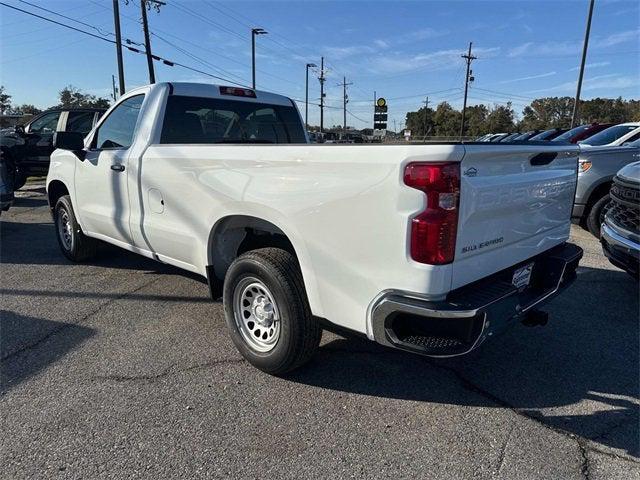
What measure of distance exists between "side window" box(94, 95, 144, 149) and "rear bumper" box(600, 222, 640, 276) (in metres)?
4.57

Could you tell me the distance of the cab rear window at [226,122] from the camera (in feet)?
13.8

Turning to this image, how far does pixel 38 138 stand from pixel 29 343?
9.96 meters

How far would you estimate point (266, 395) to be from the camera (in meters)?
2.96

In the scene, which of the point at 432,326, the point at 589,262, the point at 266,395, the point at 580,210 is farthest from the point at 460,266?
the point at 580,210

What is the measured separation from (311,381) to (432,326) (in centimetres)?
107

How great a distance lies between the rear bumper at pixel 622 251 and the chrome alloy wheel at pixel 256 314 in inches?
127

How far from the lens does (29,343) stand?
3654 millimetres

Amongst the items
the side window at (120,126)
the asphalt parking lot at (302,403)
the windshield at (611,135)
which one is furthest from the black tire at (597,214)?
the side window at (120,126)

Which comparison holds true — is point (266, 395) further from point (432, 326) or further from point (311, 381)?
point (432, 326)

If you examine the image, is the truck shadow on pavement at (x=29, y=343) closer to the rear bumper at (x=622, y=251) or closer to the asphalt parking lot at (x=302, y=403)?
the asphalt parking lot at (x=302, y=403)

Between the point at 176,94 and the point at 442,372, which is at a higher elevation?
the point at 176,94

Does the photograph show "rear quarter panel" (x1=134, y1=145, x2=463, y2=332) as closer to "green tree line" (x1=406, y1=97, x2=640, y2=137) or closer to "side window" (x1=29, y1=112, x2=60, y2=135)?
"side window" (x1=29, y1=112, x2=60, y2=135)

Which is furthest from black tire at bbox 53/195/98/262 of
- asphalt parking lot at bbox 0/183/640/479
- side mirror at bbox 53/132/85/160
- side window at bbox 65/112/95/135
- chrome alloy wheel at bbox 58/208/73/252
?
side window at bbox 65/112/95/135

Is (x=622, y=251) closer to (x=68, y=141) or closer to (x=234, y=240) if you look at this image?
(x=234, y=240)
